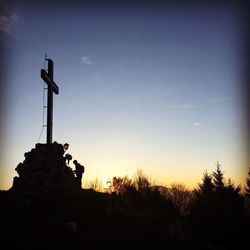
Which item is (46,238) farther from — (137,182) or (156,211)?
(137,182)

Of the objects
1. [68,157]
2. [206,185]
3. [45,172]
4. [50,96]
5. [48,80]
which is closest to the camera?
[45,172]

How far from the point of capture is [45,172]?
2197cm

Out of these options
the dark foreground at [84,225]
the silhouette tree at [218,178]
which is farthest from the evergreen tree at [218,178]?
the dark foreground at [84,225]

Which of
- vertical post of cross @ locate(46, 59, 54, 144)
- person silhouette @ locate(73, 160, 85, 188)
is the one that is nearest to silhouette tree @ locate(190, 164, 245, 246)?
person silhouette @ locate(73, 160, 85, 188)

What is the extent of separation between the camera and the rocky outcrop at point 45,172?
70.4ft

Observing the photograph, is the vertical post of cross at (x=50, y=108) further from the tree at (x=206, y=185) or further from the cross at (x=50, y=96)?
the tree at (x=206, y=185)

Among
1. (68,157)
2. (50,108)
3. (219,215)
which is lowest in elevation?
(219,215)

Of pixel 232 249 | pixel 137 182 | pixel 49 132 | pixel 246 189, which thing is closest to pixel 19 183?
pixel 49 132

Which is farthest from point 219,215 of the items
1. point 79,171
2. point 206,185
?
point 79,171

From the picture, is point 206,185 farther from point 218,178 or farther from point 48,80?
point 48,80

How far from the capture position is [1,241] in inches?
596

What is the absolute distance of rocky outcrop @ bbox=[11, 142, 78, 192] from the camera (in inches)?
845

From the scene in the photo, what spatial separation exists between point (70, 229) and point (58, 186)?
14.7 ft

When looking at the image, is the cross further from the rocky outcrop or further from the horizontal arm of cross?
the rocky outcrop
